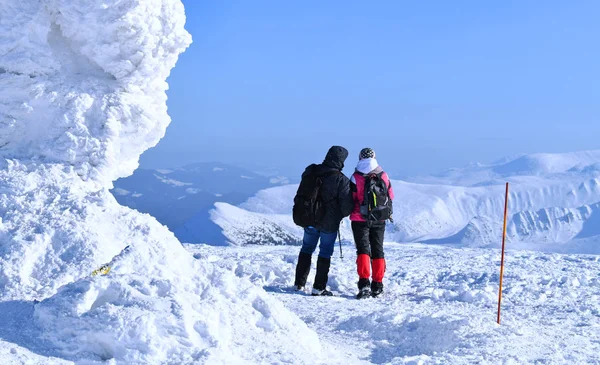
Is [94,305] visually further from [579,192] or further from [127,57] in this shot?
[579,192]

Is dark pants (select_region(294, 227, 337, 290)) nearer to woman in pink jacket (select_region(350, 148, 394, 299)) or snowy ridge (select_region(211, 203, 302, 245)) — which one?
woman in pink jacket (select_region(350, 148, 394, 299))

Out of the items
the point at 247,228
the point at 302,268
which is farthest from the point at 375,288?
the point at 247,228

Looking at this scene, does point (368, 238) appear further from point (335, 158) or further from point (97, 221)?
point (97, 221)

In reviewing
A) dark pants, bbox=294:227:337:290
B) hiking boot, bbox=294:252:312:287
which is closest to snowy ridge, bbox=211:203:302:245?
hiking boot, bbox=294:252:312:287

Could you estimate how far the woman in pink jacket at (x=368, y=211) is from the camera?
26.0ft

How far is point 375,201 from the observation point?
25.9 ft

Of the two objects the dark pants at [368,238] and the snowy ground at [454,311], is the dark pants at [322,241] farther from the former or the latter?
the snowy ground at [454,311]

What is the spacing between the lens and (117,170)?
766cm

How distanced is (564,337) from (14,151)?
20.0ft

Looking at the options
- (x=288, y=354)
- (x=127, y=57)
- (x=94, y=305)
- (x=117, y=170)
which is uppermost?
(x=127, y=57)

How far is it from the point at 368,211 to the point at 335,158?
79cm

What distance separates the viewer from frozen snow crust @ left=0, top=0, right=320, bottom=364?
15.0ft

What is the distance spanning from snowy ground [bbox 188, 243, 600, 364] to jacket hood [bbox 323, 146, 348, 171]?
167cm

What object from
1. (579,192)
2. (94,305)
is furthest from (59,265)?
(579,192)
